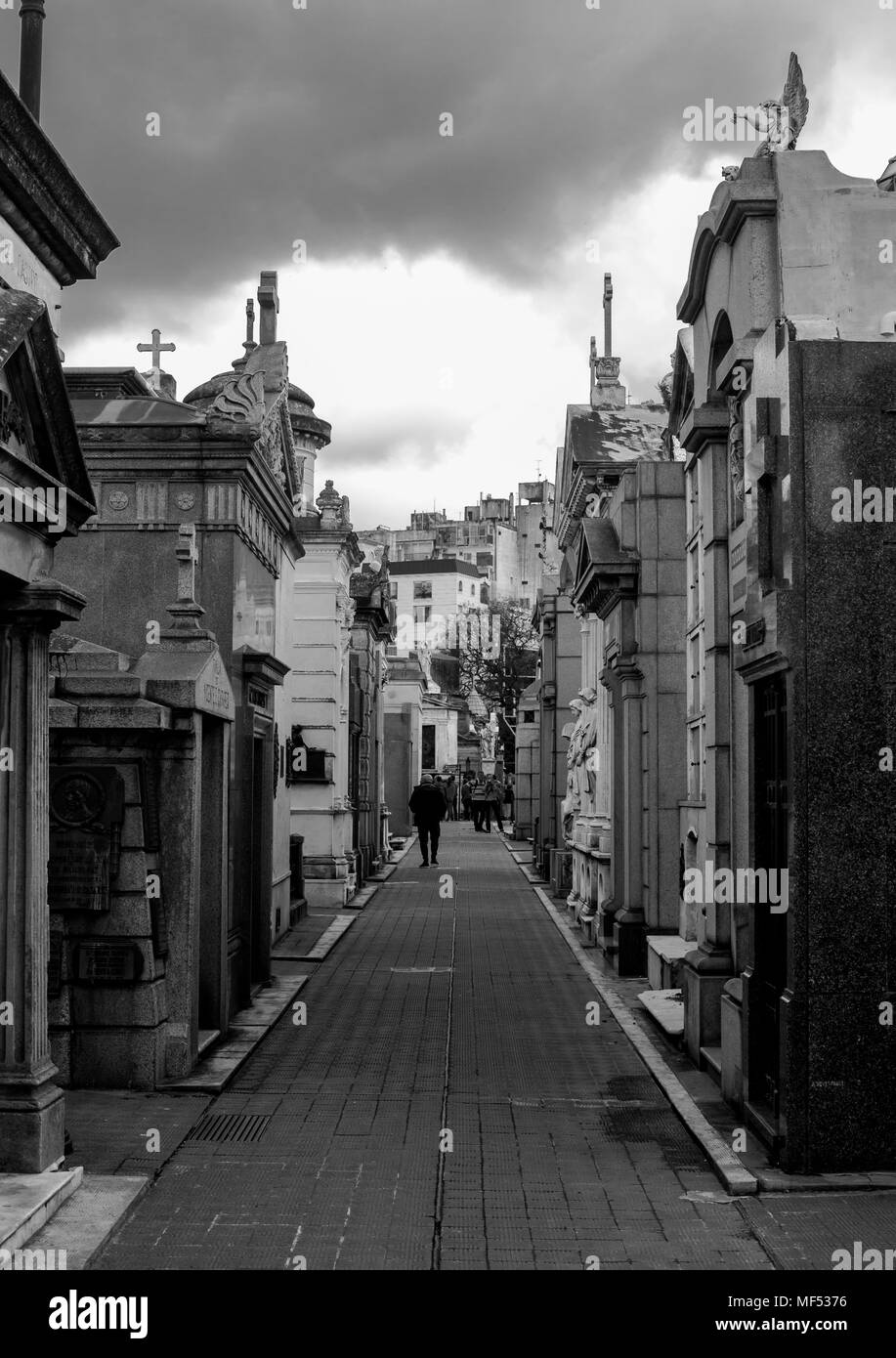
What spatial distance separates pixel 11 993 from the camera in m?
6.96

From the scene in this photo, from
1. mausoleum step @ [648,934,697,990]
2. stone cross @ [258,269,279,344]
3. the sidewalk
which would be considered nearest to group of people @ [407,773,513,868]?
stone cross @ [258,269,279,344]

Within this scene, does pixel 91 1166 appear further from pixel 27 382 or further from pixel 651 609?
pixel 651 609

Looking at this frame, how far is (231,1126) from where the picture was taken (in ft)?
27.6

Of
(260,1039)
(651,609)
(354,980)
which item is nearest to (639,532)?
(651,609)

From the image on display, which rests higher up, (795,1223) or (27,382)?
(27,382)

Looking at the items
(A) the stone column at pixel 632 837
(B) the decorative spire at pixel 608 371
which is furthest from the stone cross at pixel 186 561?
(B) the decorative spire at pixel 608 371

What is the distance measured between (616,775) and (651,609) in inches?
71.7

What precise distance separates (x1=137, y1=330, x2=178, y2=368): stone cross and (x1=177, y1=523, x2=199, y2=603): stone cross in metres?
7.05

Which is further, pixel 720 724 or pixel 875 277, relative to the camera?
pixel 720 724

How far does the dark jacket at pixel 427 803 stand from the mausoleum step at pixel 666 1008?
16.4 meters

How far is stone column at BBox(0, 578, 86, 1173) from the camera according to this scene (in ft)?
22.7

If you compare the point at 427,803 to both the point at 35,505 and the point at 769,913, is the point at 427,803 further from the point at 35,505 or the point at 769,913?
the point at 35,505

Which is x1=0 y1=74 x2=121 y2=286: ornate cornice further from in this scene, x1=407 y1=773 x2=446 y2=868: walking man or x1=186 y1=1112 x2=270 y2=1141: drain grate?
x1=407 y1=773 x2=446 y2=868: walking man
